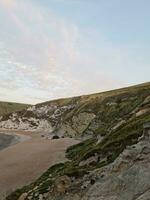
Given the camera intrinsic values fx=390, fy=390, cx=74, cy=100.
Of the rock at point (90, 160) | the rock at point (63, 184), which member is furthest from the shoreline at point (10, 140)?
the rock at point (63, 184)

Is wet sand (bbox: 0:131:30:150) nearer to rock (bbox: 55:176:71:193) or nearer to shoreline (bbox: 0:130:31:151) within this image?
shoreline (bbox: 0:130:31:151)

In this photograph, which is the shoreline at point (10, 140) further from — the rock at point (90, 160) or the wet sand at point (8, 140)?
the rock at point (90, 160)

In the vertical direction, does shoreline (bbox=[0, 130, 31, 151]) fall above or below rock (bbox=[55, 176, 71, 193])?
below

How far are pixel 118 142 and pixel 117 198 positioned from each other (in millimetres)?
14301

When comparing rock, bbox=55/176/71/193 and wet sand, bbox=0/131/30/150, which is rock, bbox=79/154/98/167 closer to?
rock, bbox=55/176/71/193

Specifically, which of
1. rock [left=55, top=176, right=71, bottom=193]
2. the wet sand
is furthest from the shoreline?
rock [left=55, top=176, right=71, bottom=193]

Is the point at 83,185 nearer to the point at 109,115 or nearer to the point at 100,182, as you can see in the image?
the point at 100,182

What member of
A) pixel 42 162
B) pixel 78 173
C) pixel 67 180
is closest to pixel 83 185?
pixel 67 180

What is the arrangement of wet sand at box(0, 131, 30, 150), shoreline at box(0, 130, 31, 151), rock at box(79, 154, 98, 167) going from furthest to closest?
wet sand at box(0, 131, 30, 150)
shoreline at box(0, 130, 31, 151)
rock at box(79, 154, 98, 167)

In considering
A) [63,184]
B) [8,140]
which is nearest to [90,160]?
[63,184]

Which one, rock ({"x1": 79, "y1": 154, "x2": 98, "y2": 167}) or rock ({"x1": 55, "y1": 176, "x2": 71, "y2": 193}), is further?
rock ({"x1": 79, "y1": 154, "x2": 98, "y2": 167})

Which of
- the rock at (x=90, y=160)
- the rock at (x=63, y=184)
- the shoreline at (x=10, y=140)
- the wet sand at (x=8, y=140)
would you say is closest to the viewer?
the rock at (x=63, y=184)

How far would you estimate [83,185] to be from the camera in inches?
1024

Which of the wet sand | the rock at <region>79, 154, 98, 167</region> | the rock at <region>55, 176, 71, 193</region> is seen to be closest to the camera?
the rock at <region>55, 176, 71, 193</region>
